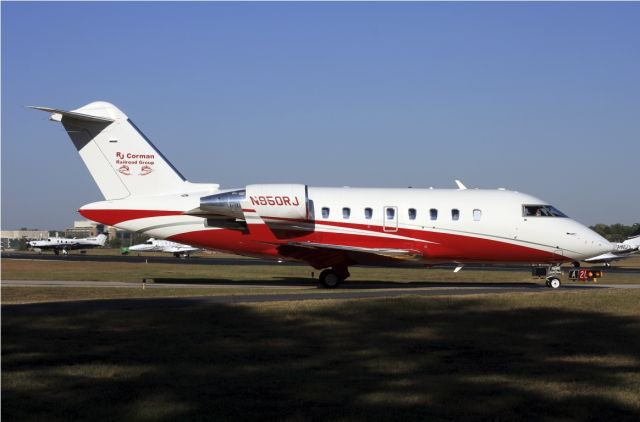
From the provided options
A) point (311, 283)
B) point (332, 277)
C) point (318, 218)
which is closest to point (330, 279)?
point (332, 277)

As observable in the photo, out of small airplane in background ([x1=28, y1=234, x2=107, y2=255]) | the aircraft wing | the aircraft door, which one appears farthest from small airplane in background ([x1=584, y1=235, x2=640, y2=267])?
small airplane in background ([x1=28, y1=234, x2=107, y2=255])

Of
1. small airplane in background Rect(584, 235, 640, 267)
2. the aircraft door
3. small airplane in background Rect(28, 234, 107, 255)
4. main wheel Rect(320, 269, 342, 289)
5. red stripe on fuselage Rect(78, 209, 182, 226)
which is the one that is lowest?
main wheel Rect(320, 269, 342, 289)

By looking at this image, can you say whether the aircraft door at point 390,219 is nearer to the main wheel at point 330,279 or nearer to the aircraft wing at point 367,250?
the aircraft wing at point 367,250

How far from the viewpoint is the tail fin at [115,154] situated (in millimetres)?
31594

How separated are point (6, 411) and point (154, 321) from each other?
26.5 feet

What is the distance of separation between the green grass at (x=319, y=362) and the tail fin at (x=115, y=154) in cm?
1225

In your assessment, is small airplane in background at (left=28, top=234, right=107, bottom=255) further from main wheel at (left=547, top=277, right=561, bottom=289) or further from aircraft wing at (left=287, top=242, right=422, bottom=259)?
main wheel at (left=547, top=277, right=561, bottom=289)

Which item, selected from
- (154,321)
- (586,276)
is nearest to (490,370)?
(154,321)

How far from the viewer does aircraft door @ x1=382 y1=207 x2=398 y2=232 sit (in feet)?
103

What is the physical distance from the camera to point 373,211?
3133 centimetres

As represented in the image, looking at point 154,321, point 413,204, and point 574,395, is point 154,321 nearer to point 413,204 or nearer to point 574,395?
point 574,395

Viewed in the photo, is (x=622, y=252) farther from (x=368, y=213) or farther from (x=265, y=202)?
(x=265, y=202)

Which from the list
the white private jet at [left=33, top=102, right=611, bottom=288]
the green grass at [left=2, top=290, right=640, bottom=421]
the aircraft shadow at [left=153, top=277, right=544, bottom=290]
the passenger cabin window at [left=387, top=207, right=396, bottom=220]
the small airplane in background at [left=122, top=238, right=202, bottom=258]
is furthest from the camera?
the small airplane in background at [left=122, top=238, right=202, bottom=258]

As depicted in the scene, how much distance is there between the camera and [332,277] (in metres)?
31.2
